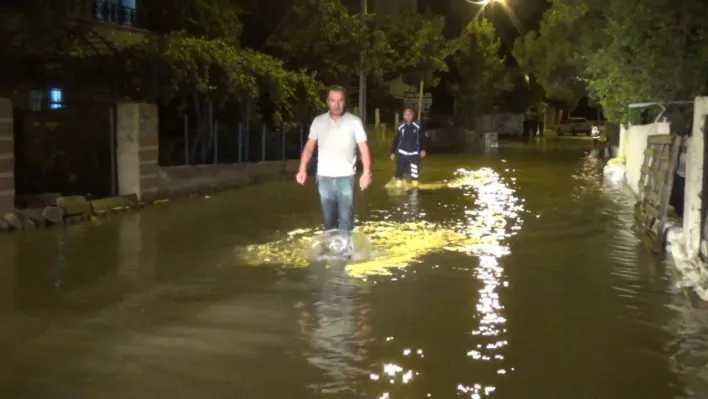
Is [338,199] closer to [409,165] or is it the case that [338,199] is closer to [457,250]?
[457,250]

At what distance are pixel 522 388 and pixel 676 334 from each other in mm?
1790

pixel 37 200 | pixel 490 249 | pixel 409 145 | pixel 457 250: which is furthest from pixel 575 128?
pixel 457 250

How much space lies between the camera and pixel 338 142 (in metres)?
9.16

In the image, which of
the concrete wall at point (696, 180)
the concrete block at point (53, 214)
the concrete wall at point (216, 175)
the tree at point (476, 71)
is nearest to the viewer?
the concrete wall at point (696, 180)

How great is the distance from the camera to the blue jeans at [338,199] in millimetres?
9195

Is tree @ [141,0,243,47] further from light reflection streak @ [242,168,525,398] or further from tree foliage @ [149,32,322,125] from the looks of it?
light reflection streak @ [242,168,525,398]

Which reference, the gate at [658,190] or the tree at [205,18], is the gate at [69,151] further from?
the gate at [658,190]

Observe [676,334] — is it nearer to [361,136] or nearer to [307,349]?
[307,349]

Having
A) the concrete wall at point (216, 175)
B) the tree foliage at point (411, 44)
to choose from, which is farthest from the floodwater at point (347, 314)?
the tree foliage at point (411, 44)

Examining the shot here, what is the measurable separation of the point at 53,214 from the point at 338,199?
15.3 ft

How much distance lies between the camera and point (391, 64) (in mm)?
25875

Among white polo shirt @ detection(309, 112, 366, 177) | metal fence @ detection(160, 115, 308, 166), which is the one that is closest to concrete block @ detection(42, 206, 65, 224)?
white polo shirt @ detection(309, 112, 366, 177)

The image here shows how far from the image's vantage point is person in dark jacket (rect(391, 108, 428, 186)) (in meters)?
16.6

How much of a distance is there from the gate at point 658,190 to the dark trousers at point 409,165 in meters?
6.37
